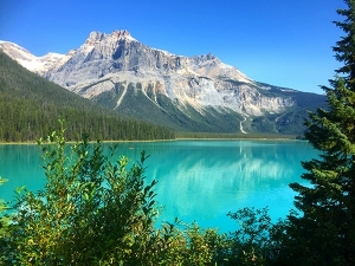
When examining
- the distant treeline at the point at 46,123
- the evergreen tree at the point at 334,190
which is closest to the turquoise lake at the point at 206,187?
the evergreen tree at the point at 334,190

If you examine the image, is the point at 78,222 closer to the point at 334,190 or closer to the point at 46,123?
the point at 334,190

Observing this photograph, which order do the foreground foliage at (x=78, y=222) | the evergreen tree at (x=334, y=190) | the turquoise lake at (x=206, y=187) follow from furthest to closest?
the turquoise lake at (x=206, y=187)
the evergreen tree at (x=334, y=190)
the foreground foliage at (x=78, y=222)

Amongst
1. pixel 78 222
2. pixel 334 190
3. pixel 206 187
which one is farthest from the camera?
pixel 206 187

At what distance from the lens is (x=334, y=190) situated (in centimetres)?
1131

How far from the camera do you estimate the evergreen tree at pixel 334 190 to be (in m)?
10.3

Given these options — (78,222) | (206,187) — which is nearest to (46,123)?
(206,187)

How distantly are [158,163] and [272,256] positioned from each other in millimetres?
66437

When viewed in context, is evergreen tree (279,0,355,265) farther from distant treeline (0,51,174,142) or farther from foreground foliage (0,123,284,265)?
distant treeline (0,51,174,142)

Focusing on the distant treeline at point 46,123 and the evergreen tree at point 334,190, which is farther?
the distant treeline at point 46,123

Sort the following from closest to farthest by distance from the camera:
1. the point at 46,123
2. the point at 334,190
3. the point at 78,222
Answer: the point at 78,222 < the point at 334,190 < the point at 46,123

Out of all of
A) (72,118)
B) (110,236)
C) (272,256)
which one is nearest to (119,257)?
(110,236)

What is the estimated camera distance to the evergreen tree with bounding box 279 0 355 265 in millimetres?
10273

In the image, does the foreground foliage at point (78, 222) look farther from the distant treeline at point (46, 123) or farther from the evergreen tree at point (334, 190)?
the distant treeline at point (46, 123)

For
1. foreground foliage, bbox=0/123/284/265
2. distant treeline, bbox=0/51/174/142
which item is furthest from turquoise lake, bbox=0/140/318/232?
distant treeline, bbox=0/51/174/142
